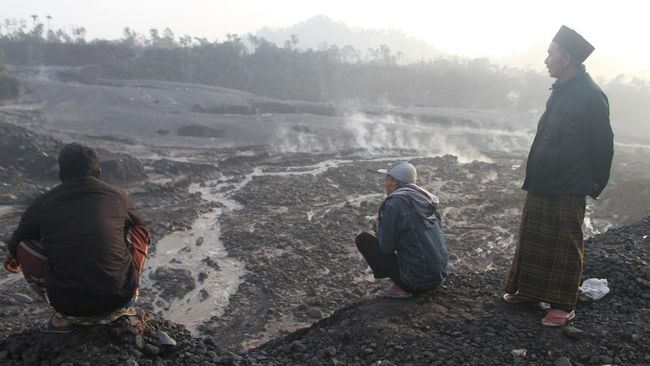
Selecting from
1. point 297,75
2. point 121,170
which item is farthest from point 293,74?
point 121,170

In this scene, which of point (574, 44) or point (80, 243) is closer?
point (80, 243)

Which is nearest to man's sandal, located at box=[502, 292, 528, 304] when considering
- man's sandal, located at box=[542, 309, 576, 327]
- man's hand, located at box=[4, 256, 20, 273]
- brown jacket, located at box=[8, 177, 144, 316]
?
man's sandal, located at box=[542, 309, 576, 327]

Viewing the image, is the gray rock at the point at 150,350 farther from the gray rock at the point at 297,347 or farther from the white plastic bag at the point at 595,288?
the white plastic bag at the point at 595,288

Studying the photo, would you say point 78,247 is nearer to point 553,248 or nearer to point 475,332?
point 475,332

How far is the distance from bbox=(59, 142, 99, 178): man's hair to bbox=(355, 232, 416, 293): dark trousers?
7.12 feet

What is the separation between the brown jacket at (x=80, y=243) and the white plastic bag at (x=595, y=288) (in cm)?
347

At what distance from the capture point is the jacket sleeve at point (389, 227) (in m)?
3.82

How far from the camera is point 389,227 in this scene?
3848mm

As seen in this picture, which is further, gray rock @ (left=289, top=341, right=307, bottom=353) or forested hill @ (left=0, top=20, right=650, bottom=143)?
forested hill @ (left=0, top=20, right=650, bottom=143)

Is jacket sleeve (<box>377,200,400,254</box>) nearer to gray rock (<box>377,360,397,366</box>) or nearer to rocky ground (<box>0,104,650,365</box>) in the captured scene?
rocky ground (<box>0,104,650,365</box>)

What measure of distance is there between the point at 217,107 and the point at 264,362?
2808cm

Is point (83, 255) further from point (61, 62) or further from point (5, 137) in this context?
point (61, 62)

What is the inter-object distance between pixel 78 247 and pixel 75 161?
55cm

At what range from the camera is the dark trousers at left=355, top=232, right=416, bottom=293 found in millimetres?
4008
